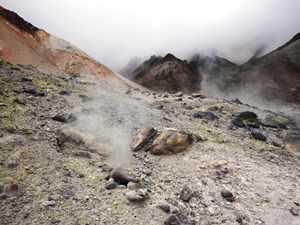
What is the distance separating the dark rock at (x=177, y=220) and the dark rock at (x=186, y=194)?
2.36 ft

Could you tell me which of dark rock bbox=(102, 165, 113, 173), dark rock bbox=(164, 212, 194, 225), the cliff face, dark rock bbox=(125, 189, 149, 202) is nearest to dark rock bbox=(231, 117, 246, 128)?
dark rock bbox=(102, 165, 113, 173)

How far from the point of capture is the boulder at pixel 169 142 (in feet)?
27.3

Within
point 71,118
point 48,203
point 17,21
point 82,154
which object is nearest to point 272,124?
point 71,118

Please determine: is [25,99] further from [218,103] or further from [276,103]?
[276,103]

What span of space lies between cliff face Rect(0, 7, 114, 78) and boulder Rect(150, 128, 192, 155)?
20599mm

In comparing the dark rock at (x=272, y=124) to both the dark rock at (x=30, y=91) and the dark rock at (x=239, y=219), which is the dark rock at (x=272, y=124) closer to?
the dark rock at (x=239, y=219)

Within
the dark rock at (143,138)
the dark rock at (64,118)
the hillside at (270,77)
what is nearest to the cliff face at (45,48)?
the dark rock at (64,118)

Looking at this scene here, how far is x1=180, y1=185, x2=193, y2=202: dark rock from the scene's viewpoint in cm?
622

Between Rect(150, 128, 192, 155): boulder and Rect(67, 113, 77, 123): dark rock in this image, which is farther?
Rect(67, 113, 77, 123): dark rock

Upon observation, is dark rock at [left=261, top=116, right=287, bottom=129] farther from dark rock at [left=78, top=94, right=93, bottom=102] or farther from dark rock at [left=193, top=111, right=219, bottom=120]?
dark rock at [left=78, top=94, right=93, bottom=102]

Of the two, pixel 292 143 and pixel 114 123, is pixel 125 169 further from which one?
pixel 292 143

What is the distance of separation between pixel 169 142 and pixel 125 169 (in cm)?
187

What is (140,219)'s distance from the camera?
5348mm

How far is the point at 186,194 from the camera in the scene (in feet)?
20.6
